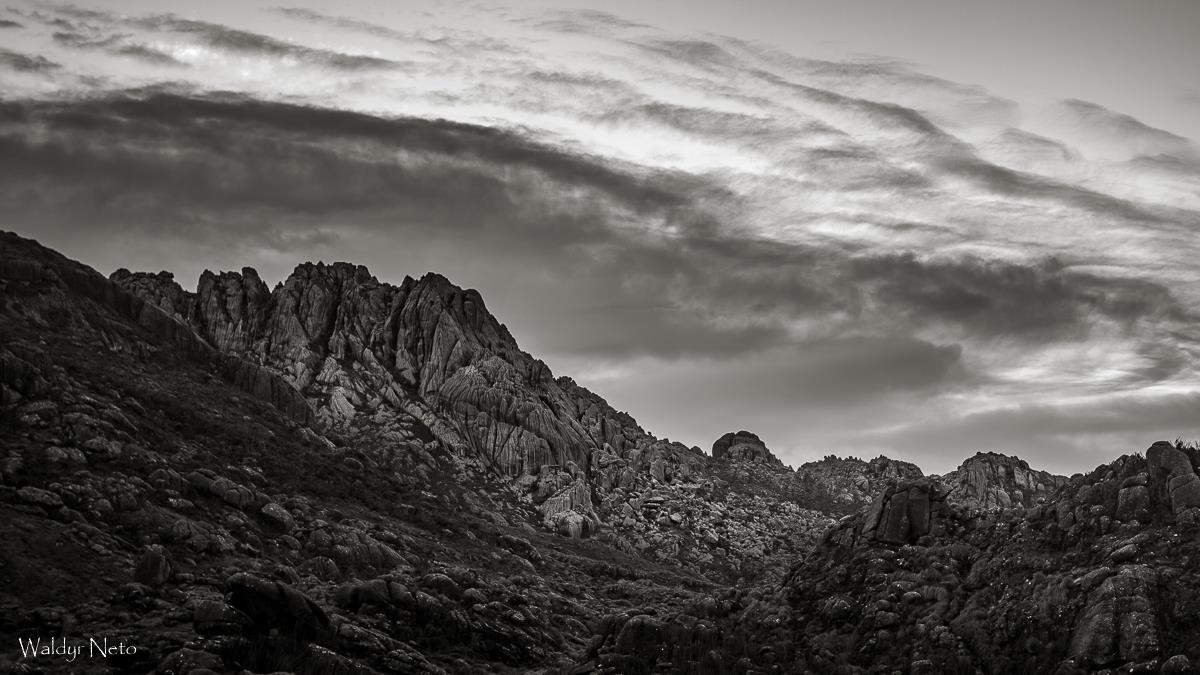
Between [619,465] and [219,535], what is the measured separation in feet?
301

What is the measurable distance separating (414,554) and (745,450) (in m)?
133

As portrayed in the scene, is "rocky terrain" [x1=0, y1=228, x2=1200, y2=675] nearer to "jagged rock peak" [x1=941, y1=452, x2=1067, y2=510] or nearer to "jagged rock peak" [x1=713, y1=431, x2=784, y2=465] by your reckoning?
"jagged rock peak" [x1=941, y1=452, x2=1067, y2=510]

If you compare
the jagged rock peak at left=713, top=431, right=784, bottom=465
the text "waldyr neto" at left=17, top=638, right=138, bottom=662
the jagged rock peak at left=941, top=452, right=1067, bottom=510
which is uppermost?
the jagged rock peak at left=713, top=431, right=784, bottom=465

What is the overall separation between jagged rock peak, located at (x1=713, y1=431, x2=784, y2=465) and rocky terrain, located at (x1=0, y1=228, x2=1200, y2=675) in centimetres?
6882

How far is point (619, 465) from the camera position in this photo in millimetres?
135250

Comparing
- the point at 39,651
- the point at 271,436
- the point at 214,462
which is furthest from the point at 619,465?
the point at 39,651

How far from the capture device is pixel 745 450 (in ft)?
620

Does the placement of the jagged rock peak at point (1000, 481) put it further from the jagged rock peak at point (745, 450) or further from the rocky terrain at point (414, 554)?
the rocky terrain at point (414, 554)

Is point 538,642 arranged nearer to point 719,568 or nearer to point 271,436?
point 271,436

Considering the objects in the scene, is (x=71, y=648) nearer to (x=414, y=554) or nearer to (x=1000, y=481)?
(x=414, y=554)

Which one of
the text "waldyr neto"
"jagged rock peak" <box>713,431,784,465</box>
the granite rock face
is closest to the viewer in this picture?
the text "waldyr neto"

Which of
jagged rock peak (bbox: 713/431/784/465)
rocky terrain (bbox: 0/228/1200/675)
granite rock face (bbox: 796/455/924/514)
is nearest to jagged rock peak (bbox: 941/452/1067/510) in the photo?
granite rock face (bbox: 796/455/924/514)

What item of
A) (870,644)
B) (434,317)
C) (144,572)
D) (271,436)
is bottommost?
(870,644)

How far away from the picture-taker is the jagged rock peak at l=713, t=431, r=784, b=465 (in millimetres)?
187625
